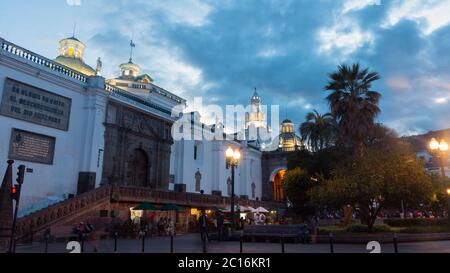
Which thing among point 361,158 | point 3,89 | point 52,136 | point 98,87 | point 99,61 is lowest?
point 361,158

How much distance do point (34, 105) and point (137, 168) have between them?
433 inches

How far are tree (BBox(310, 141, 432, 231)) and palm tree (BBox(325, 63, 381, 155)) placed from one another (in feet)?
15.0

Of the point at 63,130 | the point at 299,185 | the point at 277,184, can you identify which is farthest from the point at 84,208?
the point at 277,184

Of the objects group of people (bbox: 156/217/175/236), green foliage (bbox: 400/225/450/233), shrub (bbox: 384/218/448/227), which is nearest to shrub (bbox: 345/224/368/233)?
green foliage (bbox: 400/225/450/233)

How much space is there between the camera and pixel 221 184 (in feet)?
151

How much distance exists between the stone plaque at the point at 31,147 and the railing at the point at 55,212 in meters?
4.09

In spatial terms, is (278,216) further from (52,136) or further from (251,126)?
(251,126)

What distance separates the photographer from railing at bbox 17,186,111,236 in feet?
62.5

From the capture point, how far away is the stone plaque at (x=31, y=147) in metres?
22.6

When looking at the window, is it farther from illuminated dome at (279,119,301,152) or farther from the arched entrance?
illuminated dome at (279,119,301,152)

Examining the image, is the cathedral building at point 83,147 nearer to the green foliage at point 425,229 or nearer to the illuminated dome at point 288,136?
the green foliage at point 425,229

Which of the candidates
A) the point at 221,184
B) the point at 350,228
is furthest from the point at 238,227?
the point at 221,184

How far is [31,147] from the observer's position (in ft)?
77.5
